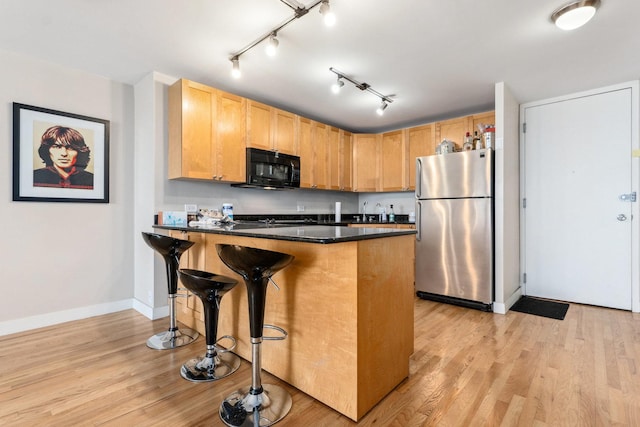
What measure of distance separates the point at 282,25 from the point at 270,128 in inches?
60.7

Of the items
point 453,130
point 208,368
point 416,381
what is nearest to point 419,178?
point 453,130

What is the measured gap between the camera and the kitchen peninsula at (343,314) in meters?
1.58

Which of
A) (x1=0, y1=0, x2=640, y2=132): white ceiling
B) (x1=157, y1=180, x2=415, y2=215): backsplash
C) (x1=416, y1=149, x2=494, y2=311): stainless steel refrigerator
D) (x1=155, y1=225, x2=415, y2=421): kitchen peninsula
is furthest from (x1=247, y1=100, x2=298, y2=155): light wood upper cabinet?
(x1=155, y1=225, x2=415, y2=421): kitchen peninsula

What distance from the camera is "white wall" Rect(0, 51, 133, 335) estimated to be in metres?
2.69

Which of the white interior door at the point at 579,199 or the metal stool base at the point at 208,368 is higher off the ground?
the white interior door at the point at 579,199

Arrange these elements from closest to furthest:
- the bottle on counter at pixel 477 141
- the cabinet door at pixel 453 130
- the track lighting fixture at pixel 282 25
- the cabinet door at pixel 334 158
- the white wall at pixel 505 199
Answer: the track lighting fixture at pixel 282 25 → the white wall at pixel 505 199 → the bottle on counter at pixel 477 141 → the cabinet door at pixel 453 130 → the cabinet door at pixel 334 158

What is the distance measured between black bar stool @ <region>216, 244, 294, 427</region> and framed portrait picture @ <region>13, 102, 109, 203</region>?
2302 millimetres

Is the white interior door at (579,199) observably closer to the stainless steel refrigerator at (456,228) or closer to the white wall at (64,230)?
the stainless steel refrigerator at (456,228)

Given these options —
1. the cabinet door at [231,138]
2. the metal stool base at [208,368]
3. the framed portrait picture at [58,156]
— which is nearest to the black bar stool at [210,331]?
the metal stool base at [208,368]

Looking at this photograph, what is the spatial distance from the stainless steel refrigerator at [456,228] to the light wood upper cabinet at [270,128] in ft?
5.54

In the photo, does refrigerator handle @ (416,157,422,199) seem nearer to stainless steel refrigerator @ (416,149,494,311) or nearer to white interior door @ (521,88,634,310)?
stainless steel refrigerator @ (416,149,494,311)

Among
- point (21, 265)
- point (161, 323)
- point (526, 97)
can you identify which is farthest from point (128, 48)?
point (526, 97)

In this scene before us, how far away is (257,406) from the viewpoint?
162cm

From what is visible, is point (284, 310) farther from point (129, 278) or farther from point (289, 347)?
point (129, 278)
